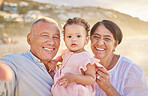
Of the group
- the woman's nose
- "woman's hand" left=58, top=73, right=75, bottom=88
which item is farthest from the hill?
"woman's hand" left=58, top=73, right=75, bottom=88

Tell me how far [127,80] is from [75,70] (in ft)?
3.39

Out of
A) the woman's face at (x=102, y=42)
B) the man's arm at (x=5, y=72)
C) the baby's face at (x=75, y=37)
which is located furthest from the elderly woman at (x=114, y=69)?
the man's arm at (x=5, y=72)

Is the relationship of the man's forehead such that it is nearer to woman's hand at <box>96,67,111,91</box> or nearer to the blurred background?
woman's hand at <box>96,67,111,91</box>

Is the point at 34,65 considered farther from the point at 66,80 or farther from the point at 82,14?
the point at 82,14

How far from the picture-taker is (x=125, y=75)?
2.94m

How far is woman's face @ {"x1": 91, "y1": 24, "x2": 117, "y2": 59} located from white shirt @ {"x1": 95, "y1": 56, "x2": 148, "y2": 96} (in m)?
0.29

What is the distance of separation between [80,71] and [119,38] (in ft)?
4.01

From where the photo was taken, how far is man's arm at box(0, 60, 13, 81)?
2.16 metres

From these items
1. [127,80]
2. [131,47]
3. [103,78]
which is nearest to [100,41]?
[103,78]

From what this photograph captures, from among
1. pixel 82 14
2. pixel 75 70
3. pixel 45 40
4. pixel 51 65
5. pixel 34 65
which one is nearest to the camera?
pixel 75 70

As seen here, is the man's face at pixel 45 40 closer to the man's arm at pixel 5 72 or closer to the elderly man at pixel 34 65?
the elderly man at pixel 34 65

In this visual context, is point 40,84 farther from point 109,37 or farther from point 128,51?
point 128,51

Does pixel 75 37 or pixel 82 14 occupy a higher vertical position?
pixel 82 14

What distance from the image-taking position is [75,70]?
7.88 ft
